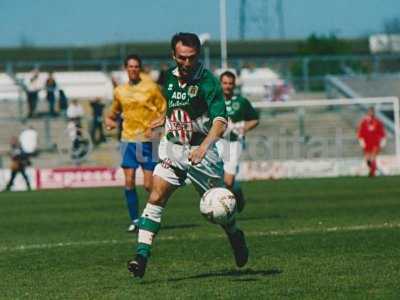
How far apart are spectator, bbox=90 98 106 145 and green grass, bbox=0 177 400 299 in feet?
62.6

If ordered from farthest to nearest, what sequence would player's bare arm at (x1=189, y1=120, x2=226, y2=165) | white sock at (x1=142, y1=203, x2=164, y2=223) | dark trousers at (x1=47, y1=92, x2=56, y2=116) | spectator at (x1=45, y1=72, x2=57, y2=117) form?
dark trousers at (x1=47, y1=92, x2=56, y2=116)
spectator at (x1=45, y1=72, x2=57, y2=117)
white sock at (x1=142, y1=203, x2=164, y2=223)
player's bare arm at (x1=189, y1=120, x2=226, y2=165)

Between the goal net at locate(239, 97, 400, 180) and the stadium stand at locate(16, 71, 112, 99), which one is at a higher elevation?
the stadium stand at locate(16, 71, 112, 99)

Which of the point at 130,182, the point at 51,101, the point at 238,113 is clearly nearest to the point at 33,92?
the point at 51,101

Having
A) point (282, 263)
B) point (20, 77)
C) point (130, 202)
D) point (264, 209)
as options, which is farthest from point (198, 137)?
point (20, 77)

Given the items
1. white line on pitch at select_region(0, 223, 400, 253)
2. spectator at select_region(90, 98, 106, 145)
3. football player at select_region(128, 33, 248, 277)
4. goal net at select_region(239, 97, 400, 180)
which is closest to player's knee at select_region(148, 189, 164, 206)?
football player at select_region(128, 33, 248, 277)

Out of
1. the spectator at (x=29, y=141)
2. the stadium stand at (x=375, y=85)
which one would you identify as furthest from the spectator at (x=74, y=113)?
the stadium stand at (x=375, y=85)

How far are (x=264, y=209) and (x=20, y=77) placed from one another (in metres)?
28.9

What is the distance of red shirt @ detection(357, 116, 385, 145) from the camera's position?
3872 centimetres

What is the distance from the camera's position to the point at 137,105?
1795 centimetres

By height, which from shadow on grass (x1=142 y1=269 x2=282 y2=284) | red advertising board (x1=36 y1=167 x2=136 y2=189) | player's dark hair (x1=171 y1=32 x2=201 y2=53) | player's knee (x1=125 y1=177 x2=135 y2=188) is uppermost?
player's dark hair (x1=171 y1=32 x2=201 y2=53)

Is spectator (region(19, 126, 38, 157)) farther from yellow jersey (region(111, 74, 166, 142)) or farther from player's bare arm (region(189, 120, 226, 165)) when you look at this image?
player's bare arm (region(189, 120, 226, 165))

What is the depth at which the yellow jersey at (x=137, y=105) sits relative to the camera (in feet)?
58.5

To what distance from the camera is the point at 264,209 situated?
71.9 feet

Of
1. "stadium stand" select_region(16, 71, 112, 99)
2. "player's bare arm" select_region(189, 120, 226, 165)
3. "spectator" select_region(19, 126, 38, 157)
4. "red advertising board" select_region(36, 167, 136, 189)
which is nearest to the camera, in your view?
"player's bare arm" select_region(189, 120, 226, 165)
